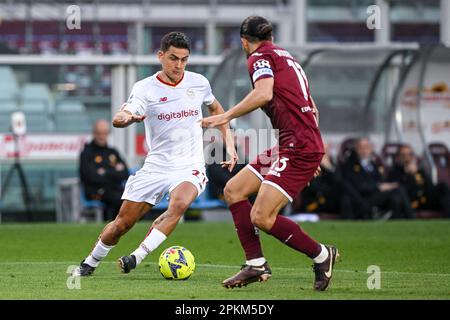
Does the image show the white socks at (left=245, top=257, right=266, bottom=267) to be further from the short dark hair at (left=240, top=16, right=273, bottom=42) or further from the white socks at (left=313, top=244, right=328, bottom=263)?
the short dark hair at (left=240, top=16, right=273, bottom=42)

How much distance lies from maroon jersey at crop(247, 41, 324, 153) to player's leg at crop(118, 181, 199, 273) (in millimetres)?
1572

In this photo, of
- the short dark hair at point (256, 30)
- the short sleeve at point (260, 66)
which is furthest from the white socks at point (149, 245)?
the short dark hair at point (256, 30)

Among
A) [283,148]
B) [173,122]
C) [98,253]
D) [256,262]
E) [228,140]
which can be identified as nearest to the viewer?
[283,148]

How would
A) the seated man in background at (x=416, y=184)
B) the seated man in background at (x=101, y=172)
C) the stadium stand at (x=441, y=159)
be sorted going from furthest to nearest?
the stadium stand at (x=441, y=159)
the seated man in background at (x=416, y=184)
the seated man in background at (x=101, y=172)

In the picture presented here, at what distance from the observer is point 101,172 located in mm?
20969

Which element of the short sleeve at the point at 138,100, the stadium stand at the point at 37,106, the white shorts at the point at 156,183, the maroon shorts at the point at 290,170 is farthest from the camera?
the stadium stand at the point at 37,106

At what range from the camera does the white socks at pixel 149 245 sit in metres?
11.7

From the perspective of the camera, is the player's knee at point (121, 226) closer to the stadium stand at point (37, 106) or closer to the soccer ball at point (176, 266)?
the soccer ball at point (176, 266)

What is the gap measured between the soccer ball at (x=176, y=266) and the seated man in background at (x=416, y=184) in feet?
36.7

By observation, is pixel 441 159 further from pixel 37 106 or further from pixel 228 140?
pixel 228 140

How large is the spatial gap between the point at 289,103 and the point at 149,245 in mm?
2092

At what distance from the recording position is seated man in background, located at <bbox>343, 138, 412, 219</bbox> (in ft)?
72.1

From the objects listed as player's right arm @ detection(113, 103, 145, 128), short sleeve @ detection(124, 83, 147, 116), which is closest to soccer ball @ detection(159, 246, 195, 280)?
short sleeve @ detection(124, 83, 147, 116)

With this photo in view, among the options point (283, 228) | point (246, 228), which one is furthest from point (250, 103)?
point (246, 228)
